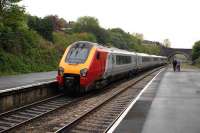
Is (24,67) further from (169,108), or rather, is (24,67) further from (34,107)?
(169,108)

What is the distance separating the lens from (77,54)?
1928 cm

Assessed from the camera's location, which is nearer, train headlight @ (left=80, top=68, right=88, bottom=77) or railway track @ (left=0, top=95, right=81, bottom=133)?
railway track @ (left=0, top=95, right=81, bottom=133)

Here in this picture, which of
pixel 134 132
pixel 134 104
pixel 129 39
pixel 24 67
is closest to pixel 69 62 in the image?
pixel 134 104

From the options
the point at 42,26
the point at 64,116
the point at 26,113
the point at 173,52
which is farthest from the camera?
the point at 173,52

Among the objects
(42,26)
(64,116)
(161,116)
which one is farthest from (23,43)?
(161,116)

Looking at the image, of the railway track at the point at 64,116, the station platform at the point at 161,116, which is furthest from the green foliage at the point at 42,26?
the station platform at the point at 161,116

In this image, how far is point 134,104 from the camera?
15.3 m

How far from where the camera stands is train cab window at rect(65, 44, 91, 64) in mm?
18891

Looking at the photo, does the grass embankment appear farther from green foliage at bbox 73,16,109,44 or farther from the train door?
green foliage at bbox 73,16,109,44

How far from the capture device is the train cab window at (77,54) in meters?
18.9

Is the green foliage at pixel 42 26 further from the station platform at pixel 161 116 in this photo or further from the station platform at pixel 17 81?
the station platform at pixel 161 116

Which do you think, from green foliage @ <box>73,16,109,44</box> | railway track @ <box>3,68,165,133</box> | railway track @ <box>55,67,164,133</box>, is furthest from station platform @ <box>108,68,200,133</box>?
green foliage @ <box>73,16,109,44</box>

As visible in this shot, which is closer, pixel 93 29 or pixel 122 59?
pixel 122 59

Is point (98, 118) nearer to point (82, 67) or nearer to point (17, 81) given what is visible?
point (82, 67)
